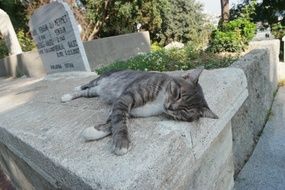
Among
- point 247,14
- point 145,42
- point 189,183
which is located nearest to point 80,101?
point 189,183

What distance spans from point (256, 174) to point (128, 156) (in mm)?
2729

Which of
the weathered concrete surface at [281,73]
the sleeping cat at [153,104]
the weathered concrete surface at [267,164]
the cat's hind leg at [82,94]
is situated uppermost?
the sleeping cat at [153,104]

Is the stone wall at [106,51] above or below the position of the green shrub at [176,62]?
below

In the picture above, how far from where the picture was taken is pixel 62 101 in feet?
11.6

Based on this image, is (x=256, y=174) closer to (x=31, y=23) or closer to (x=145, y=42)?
(x=31, y=23)

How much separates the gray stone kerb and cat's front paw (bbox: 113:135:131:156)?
0.03 m

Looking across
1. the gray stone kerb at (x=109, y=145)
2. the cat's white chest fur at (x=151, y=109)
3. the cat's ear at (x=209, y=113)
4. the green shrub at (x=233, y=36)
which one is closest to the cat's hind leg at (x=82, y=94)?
the gray stone kerb at (x=109, y=145)

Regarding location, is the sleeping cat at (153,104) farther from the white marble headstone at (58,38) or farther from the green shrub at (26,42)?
the green shrub at (26,42)

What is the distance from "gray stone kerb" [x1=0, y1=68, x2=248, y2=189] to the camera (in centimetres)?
162

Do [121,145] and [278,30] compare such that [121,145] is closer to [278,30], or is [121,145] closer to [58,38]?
[58,38]

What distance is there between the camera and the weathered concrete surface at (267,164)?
3.73 meters

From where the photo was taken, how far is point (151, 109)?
2270mm

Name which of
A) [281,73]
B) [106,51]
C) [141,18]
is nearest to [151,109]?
[281,73]

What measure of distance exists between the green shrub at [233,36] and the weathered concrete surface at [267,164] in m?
2.32
